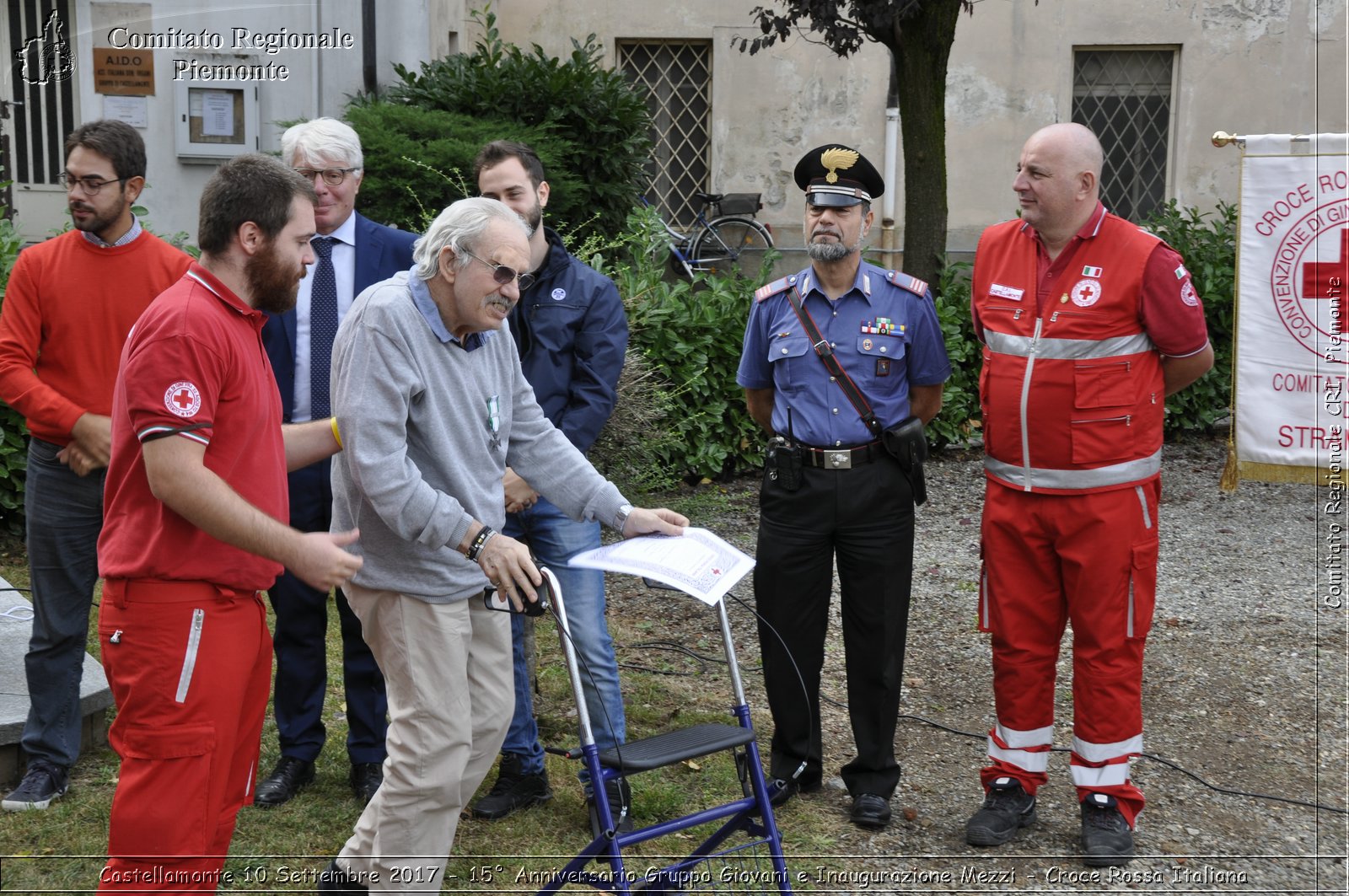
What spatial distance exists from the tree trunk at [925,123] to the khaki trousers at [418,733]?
7139 millimetres

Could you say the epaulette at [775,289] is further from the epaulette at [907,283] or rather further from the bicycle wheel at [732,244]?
the bicycle wheel at [732,244]

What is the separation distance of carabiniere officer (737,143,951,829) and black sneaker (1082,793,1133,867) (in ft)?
2.06

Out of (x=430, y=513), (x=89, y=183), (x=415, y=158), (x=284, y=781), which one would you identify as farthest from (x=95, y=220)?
(x=415, y=158)

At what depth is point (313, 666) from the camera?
4.37 m

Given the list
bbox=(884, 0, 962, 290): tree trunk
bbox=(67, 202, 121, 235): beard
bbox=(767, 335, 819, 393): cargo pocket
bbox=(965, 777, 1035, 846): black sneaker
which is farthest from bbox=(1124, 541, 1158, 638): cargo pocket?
bbox=(884, 0, 962, 290): tree trunk

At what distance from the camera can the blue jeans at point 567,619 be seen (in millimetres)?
4355

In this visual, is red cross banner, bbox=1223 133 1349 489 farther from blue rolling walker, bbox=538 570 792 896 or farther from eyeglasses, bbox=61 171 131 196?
eyeglasses, bbox=61 171 131 196

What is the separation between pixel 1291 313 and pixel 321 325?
4.29 metres

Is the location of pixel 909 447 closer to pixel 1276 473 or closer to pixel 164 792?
pixel 164 792

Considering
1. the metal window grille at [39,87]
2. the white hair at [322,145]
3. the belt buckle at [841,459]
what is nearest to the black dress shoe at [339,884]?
the belt buckle at [841,459]

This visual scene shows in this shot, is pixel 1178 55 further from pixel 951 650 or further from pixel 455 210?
pixel 455 210

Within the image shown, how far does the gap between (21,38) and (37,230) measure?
5.29 feet

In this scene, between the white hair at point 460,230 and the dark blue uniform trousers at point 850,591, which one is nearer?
the white hair at point 460,230

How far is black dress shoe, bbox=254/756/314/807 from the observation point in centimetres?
429
